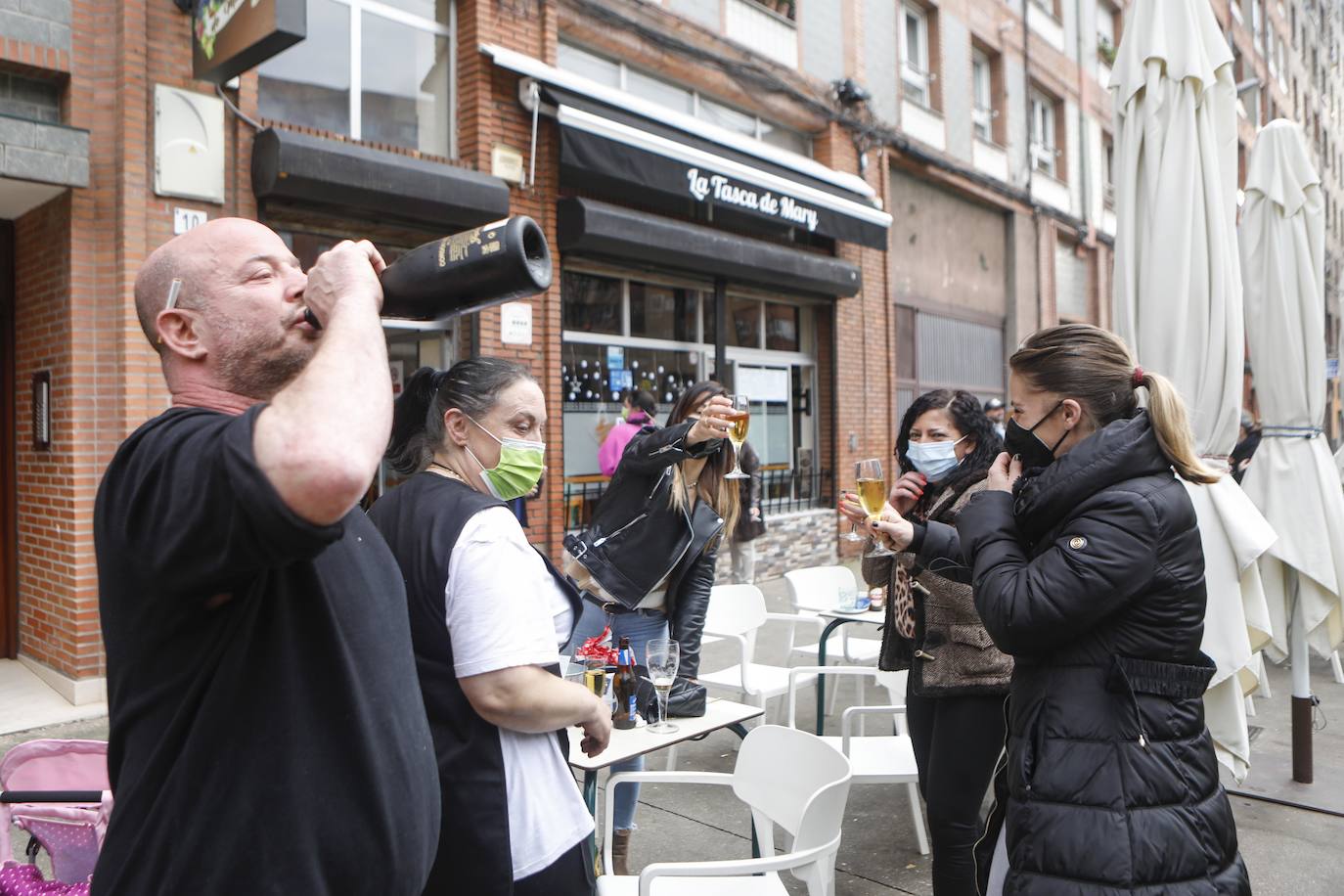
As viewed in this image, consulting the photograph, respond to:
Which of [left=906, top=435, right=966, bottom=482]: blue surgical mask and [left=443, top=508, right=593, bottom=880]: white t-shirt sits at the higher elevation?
[left=906, top=435, right=966, bottom=482]: blue surgical mask

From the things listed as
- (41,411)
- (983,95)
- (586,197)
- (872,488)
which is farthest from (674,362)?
(983,95)

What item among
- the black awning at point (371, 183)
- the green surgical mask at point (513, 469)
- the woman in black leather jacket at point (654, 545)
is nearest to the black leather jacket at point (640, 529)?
the woman in black leather jacket at point (654, 545)

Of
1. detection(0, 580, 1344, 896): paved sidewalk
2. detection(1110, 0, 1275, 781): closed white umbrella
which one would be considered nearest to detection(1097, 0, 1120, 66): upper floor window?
detection(1110, 0, 1275, 781): closed white umbrella

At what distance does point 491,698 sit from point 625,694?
4.52 ft

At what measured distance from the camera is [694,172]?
8.62m

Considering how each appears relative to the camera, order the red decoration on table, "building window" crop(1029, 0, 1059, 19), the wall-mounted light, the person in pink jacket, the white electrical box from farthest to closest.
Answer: "building window" crop(1029, 0, 1059, 19) → the person in pink jacket → the wall-mounted light → the white electrical box → the red decoration on table

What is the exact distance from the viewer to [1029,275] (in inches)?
608

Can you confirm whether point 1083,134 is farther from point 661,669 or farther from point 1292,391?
point 661,669

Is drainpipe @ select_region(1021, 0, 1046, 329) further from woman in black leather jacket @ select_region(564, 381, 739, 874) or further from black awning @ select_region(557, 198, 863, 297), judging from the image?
woman in black leather jacket @ select_region(564, 381, 739, 874)

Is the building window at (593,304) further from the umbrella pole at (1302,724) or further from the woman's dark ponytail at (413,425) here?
the woman's dark ponytail at (413,425)

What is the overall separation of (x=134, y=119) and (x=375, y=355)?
221 inches

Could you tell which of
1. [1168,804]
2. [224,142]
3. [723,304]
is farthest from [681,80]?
[1168,804]

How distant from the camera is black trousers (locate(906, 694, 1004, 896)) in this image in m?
2.72

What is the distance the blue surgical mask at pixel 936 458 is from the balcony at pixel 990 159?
12220 millimetres
